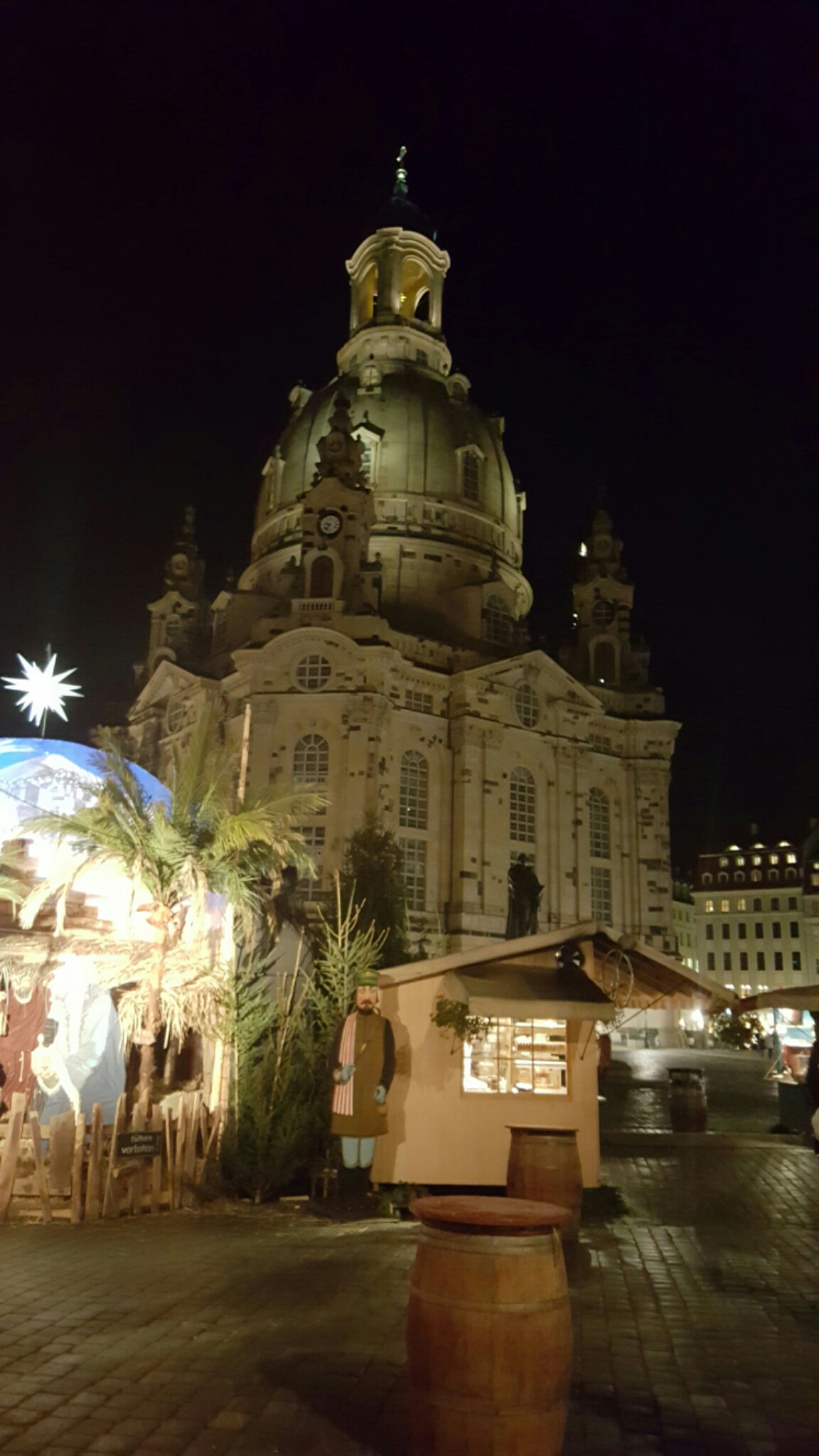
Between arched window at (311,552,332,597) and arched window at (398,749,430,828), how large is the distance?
8.42m

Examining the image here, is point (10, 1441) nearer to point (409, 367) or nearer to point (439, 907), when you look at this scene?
point (439, 907)

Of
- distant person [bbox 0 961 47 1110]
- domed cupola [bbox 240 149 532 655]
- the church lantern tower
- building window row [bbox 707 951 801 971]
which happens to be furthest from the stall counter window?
building window row [bbox 707 951 801 971]

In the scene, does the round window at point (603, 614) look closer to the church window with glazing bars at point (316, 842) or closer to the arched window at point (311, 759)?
the arched window at point (311, 759)

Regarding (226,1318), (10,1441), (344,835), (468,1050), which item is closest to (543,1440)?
(10,1441)

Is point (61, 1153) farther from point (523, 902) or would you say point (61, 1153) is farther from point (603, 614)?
point (603, 614)

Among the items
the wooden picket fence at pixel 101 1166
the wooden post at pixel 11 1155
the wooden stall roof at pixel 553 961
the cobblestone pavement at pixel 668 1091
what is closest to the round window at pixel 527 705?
the cobblestone pavement at pixel 668 1091

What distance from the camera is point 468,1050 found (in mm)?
13891

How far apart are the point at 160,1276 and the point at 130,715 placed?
1939 inches

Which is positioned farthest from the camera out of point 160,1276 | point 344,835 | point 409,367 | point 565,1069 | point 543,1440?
point 409,367

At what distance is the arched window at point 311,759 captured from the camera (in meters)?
46.4

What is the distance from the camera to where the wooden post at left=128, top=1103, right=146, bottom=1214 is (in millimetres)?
11984

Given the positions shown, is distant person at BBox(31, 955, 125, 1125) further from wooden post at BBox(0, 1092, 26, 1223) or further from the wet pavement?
the wet pavement

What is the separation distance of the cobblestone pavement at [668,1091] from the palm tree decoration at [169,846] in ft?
35.4

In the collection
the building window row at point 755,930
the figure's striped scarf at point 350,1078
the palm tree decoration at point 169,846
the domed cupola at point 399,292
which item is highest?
the domed cupola at point 399,292
